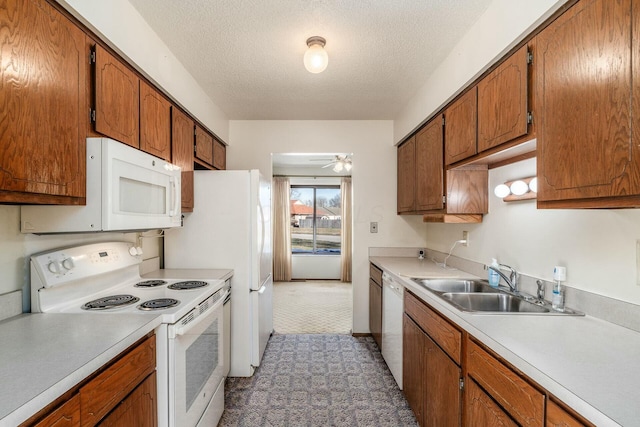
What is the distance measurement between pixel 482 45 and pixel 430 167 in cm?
101

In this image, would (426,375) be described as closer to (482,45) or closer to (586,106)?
(586,106)

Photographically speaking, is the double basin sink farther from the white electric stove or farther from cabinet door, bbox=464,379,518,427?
the white electric stove

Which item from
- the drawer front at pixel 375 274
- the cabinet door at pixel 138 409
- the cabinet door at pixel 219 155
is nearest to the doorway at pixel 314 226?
the cabinet door at pixel 219 155

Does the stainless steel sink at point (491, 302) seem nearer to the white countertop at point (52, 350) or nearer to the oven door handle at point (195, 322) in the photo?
the oven door handle at point (195, 322)

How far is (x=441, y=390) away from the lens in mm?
1604

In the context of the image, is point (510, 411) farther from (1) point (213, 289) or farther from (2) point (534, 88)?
(1) point (213, 289)

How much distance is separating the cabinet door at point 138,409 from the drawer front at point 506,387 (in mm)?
1352

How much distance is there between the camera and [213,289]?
204 centimetres

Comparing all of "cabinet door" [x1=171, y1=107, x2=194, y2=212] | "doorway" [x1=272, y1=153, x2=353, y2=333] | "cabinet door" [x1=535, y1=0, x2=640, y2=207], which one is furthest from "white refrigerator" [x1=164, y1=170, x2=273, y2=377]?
"doorway" [x1=272, y1=153, x2=353, y2=333]

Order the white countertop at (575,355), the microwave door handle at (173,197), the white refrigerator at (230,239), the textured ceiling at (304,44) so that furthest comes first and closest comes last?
the white refrigerator at (230,239), the microwave door handle at (173,197), the textured ceiling at (304,44), the white countertop at (575,355)

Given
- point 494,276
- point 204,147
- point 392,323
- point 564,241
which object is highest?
point 204,147

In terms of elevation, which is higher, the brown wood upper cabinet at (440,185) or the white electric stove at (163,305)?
the brown wood upper cabinet at (440,185)

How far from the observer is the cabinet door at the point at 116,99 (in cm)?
144

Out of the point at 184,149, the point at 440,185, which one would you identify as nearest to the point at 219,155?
the point at 184,149
